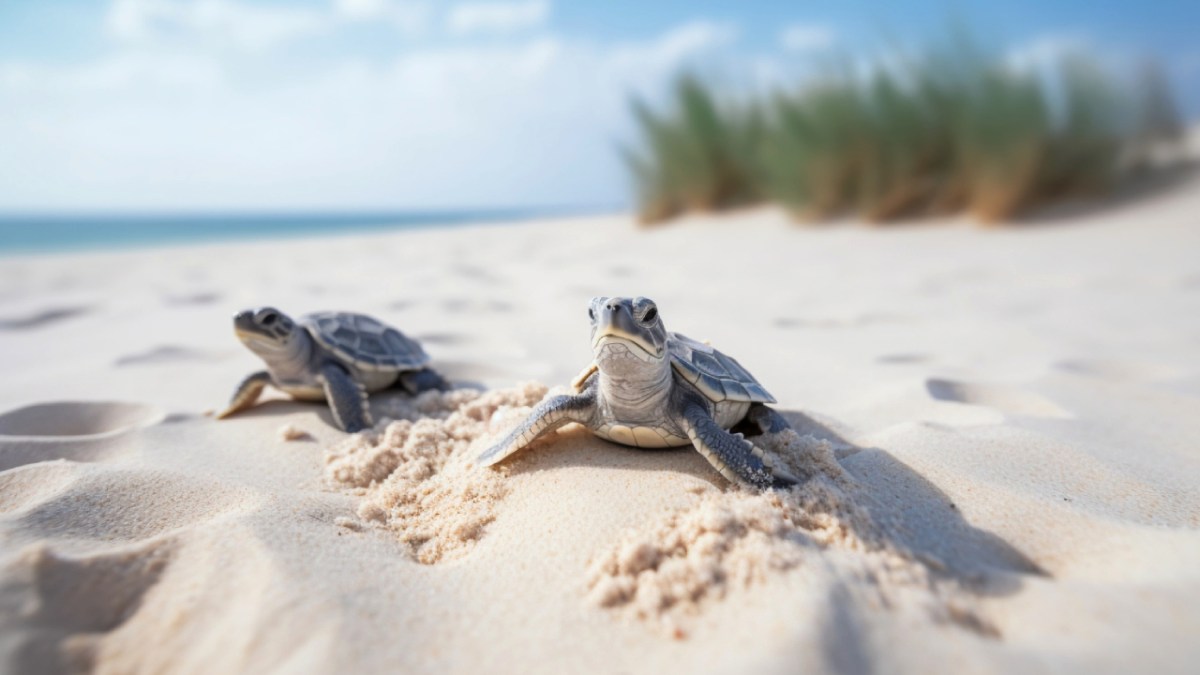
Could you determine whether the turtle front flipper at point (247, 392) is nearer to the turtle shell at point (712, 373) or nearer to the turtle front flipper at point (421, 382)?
the turtle front flipper at point (421, 382)

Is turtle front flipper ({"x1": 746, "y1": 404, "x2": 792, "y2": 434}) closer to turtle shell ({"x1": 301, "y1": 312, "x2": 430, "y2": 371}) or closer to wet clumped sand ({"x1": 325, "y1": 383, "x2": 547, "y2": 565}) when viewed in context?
wet clumped sand ({"x1": 325, "y1": 383, "x2": 547, "y2": 565})

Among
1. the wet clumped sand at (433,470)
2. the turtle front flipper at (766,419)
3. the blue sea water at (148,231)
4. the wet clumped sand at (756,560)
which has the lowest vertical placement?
the blue sea water at (148,231)

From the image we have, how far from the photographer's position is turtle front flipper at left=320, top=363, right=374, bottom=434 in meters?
2.60

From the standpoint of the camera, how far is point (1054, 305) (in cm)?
435

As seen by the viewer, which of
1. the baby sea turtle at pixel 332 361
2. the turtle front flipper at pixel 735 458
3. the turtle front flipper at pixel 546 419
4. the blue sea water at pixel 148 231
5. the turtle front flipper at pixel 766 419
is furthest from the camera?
the blue sea water at pixel 148 231

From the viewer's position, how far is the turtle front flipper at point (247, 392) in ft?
9.11

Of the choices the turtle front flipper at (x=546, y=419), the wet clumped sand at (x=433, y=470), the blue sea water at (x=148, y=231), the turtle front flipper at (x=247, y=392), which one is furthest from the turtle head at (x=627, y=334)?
the blue sea water at (x=148, y=231)

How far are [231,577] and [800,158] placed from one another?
8066 mm

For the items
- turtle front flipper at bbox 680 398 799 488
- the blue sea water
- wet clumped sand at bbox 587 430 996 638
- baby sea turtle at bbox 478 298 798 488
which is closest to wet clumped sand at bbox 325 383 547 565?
baby sea turtle at bbox 478 298 798 488

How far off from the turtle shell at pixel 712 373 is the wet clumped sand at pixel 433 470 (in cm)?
58

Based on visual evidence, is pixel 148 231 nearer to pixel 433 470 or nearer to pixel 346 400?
pixel 346 400

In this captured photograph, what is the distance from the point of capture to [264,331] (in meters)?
2.77

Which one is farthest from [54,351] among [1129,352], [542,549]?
[1129,352]

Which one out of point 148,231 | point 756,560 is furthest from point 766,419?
point 148,231
